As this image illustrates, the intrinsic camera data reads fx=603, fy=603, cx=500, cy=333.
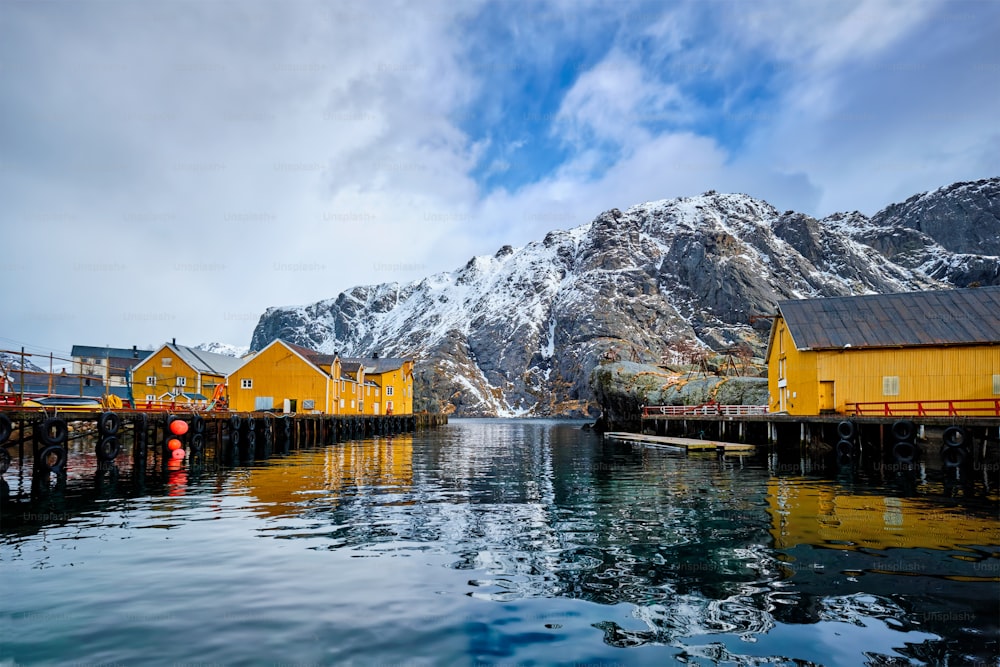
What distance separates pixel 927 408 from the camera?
35.1 meters

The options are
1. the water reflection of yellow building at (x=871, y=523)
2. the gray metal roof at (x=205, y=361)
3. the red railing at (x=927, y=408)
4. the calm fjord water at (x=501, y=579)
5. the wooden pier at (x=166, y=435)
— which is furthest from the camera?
the gray metal roof at (x=205, y=361)

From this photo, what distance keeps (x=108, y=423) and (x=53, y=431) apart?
3001mm

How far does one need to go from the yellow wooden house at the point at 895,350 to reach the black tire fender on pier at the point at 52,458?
40.4 meters

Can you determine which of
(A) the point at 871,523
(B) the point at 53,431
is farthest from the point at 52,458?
(A) the point at 871,523

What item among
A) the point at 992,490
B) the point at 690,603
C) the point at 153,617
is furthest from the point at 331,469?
the point at 992,490

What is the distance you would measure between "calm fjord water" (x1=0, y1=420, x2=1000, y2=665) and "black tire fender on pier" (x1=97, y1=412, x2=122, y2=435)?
9943 millimetres

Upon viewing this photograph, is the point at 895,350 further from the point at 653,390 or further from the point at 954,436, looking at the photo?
the point at 653,390

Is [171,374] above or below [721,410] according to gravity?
above

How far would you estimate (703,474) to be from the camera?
26.4 meters

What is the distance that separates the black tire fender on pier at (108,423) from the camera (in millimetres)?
28656

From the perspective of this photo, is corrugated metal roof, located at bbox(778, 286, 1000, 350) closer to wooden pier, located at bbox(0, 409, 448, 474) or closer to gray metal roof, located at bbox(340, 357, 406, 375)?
wooden pier, located at bbox(0, 409, 448, 474)

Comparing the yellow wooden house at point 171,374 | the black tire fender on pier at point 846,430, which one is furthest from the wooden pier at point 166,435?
the black tire fender on pier at point 846,430

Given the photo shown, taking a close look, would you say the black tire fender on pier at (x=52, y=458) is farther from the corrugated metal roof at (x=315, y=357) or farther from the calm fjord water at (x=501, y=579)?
the corrugated metal roof at (x=315, y=357)

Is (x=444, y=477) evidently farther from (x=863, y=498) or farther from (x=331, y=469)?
(x=863, y=498)
